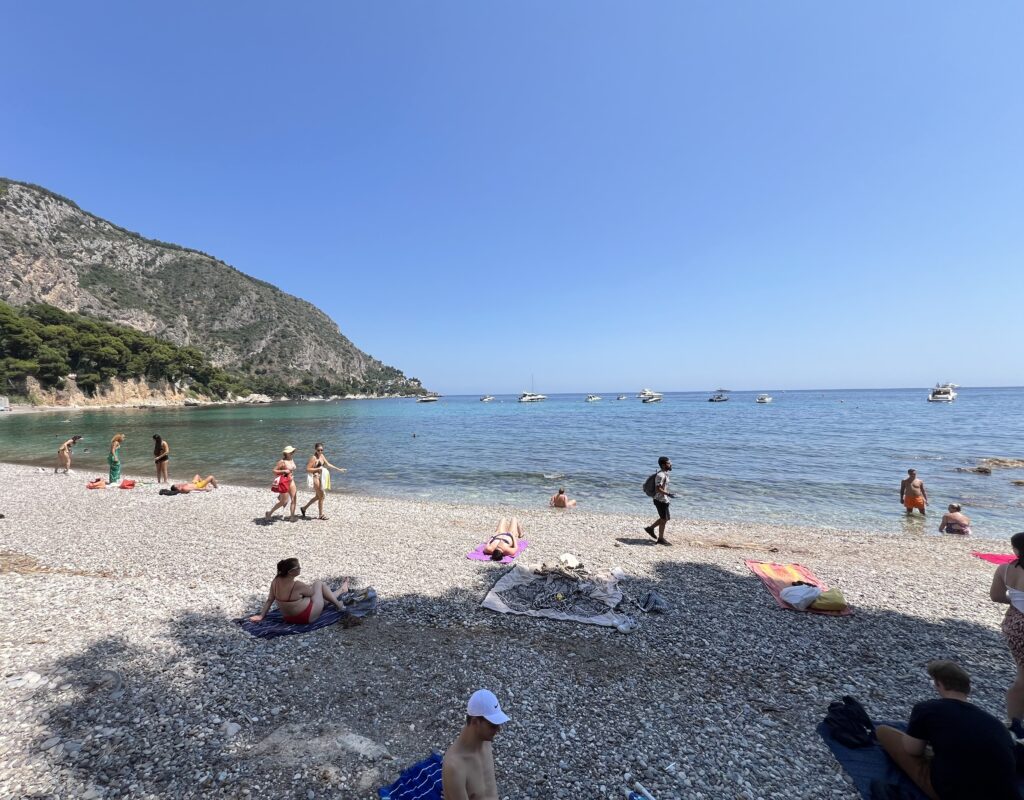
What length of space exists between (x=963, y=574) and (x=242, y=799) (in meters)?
12.9

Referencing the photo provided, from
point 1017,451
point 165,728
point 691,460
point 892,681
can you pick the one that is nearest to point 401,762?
point 165,728

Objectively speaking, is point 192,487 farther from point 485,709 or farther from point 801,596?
point 801,596

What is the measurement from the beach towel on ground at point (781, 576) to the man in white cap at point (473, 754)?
6.31 meters

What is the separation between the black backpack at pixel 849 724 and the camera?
4143 mm

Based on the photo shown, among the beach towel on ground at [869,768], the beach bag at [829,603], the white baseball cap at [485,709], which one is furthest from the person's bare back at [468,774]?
the beach bag at [829,603]

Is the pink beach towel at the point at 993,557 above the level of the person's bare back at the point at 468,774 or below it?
below

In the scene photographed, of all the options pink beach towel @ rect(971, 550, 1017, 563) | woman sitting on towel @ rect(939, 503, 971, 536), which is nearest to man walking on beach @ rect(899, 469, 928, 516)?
woman sitting on towel @ rect(939, 503, 971, 536)

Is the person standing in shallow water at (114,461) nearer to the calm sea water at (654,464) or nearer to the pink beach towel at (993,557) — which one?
the calm sea water at (654,464)

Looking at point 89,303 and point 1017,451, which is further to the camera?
point 89,303

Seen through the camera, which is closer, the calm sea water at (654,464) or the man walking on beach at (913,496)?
the man walking on beach at (913,496)

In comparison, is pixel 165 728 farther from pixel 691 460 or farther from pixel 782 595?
pixel 691 460

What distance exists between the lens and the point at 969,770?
3334 mm

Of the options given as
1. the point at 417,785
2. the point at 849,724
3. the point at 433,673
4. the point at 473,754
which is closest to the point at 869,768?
the point at 849,724

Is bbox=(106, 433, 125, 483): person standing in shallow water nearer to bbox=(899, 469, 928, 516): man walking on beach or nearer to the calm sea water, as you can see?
the calm sea water
